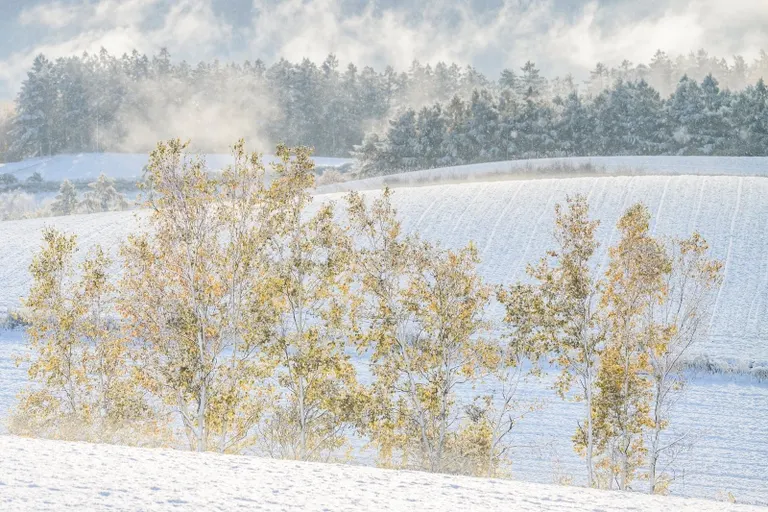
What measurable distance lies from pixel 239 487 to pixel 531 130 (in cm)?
6982

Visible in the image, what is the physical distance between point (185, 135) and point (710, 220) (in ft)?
267

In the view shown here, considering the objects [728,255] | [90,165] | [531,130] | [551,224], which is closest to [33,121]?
[90,165]

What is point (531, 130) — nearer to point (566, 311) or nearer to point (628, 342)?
point (566, 311)

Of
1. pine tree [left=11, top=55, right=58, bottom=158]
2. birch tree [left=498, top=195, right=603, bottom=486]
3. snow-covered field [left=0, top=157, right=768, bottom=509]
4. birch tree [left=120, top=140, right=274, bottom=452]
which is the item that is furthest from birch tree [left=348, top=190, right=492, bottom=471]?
pine tree [left=11, top=55, right=58, bottom=158]

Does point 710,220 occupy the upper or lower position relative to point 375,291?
upper

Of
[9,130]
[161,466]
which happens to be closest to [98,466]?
[161,466]

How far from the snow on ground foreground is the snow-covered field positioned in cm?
135

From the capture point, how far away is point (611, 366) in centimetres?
1875

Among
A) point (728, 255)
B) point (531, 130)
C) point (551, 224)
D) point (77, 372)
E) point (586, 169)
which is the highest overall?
point (531, 130)

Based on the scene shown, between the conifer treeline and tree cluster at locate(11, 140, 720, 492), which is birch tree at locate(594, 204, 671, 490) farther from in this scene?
the conifer treeline

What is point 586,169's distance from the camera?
189 ft

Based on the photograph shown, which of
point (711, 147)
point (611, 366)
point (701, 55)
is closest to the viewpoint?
point (611, 366)

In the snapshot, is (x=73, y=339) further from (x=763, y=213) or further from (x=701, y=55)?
(x=701, y=55)

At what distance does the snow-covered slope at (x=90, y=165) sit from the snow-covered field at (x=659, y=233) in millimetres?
40573
